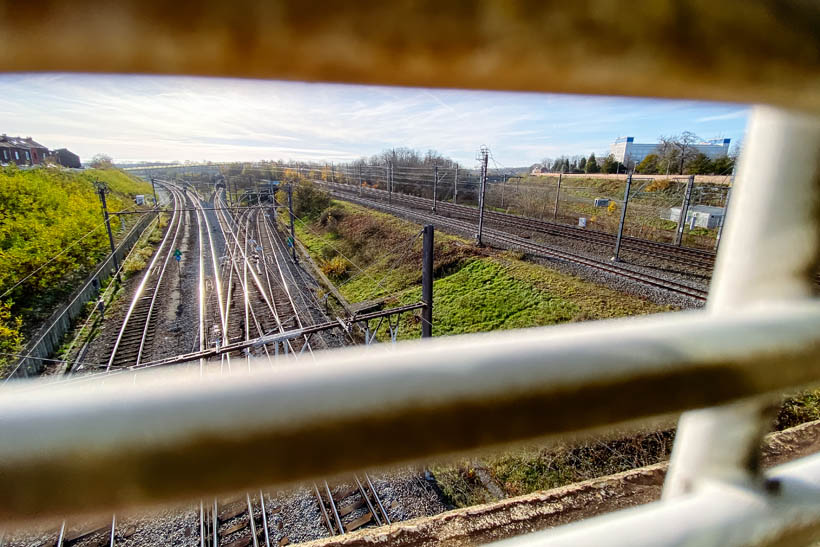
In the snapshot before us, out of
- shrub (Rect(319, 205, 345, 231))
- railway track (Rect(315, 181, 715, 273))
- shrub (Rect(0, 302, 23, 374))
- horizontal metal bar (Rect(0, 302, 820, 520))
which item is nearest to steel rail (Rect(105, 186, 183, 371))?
shrub (Rect(0, 302, 23, 374))

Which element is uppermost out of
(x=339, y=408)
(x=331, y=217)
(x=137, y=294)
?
(x=339, y=408)

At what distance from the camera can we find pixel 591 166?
947 inches

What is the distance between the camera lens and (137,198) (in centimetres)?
1556

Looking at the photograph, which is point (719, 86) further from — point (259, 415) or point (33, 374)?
point (33, 374)

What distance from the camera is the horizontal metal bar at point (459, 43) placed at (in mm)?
139

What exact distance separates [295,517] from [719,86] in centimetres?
570

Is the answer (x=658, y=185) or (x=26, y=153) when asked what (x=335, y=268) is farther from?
(x=658, y=185)

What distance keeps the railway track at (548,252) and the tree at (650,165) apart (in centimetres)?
1398

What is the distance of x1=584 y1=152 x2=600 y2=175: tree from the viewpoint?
23934 millimetres

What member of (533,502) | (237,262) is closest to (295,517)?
(533,502)

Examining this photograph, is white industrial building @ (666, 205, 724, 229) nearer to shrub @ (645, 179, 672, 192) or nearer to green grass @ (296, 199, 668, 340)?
shrub @ (645, 179, 672, 192)

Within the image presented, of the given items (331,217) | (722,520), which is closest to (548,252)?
(722,520)

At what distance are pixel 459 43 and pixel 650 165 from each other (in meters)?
26.1

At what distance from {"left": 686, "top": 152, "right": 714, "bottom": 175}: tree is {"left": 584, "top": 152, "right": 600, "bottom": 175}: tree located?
17.3ft
